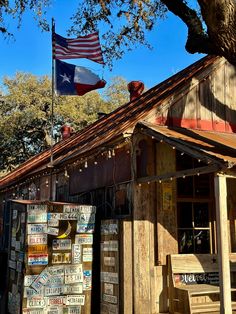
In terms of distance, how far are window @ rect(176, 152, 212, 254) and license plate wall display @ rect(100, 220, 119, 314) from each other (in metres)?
1.44

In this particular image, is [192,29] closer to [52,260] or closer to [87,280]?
[52,260]

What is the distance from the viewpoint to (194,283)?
8820mm

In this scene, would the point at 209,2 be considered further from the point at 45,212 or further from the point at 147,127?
the point at 45,212

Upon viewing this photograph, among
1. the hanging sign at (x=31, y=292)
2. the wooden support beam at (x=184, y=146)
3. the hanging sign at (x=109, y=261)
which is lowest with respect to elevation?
the hanging sign at (x=31, y=292)

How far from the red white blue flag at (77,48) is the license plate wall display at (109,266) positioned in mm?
4031

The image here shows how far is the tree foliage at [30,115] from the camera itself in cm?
3181

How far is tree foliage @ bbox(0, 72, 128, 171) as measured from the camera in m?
31.8

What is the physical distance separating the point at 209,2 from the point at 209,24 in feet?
1.09

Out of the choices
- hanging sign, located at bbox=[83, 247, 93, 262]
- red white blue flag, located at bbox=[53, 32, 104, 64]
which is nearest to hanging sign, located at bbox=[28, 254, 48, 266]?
hanging sign, located at bbox=[83, 247, 93, 262]

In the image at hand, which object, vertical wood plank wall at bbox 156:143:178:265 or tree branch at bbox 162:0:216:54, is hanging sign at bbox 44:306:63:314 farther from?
tree branch at bbox 162:0:216:54

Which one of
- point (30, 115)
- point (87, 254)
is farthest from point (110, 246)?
point (30, 115)

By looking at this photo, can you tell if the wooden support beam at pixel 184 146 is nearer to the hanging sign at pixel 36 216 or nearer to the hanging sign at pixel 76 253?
the hanging sign at pixel 36 216

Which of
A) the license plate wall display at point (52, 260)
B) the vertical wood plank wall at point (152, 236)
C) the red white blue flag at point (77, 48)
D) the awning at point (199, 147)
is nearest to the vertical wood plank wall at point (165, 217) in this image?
the vertical wood plank wall at point (152, 236)

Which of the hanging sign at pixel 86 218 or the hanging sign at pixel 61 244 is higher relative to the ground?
the hanging sign at pixel 86 218
